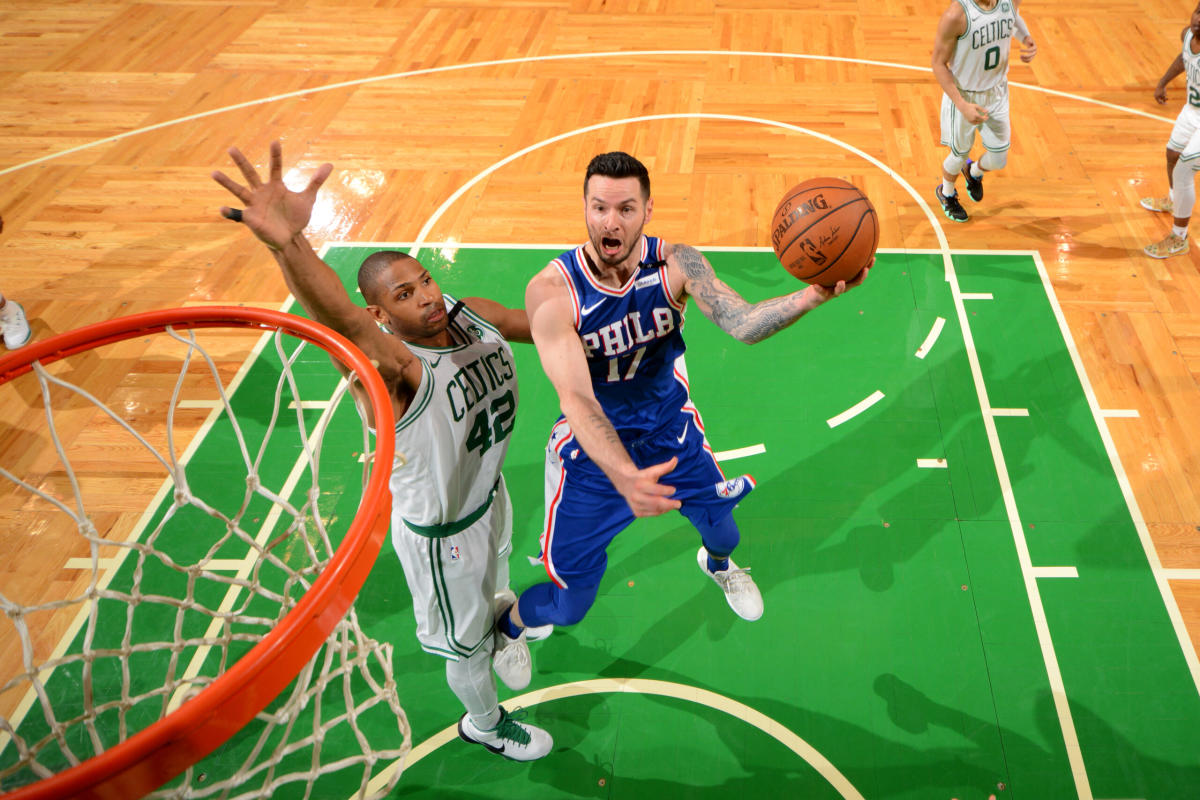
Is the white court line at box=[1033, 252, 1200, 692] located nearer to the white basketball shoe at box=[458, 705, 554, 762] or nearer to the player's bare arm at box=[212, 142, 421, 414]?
the white basketball shoe at box=[458, 705, 554, 762]

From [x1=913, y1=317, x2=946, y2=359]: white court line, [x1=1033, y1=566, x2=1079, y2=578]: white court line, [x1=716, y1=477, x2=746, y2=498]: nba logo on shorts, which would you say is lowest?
[x1=1033, y1=566, x2=1079, y2=578]: white court line

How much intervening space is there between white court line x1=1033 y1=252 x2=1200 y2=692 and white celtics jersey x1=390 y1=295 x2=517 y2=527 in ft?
10.7

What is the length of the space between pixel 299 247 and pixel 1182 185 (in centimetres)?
608

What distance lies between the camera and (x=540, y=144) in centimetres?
795

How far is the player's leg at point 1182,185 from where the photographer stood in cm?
592

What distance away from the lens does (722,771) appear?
3643mm

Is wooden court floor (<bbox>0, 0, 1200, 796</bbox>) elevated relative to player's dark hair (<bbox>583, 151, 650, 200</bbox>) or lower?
lower

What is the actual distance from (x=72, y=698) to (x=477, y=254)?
155 inches

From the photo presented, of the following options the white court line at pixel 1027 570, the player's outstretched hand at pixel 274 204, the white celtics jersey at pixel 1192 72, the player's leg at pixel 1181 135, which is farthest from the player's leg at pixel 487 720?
the white celtics jersey at pixel 1192 72

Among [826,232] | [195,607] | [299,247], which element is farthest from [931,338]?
[195,607]

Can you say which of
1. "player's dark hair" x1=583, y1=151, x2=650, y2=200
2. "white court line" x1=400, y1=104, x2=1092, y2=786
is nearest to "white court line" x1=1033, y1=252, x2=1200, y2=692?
"white court line" x1=400, y1=104, x2=1092, y2=786

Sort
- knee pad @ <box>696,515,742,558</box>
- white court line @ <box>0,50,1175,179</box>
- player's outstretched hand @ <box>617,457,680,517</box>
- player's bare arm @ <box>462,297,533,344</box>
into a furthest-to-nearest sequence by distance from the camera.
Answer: white court line @ <box>0,50,1175,179</box> → knee pad @ <box>696,515,742,558</box> → player's bare arm @ <box>462,297,533,344</box> → player's outstretched hand @ <box>617,457,680,517</box>

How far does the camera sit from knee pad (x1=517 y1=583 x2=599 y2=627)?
3629 mm

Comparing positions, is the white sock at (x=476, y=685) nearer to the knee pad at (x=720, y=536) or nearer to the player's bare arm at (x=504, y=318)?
the knee pad at (x=720, y=536)
